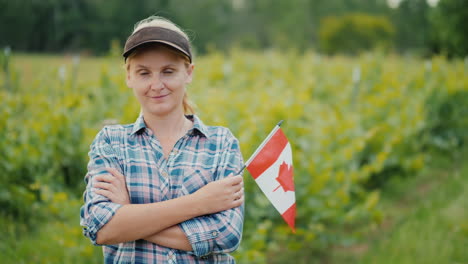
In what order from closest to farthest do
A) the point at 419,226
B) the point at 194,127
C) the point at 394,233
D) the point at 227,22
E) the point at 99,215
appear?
the point at 99,215 < the point at 194,127 < the point at 394,233 < the point at 419,226 < the point at 227,22

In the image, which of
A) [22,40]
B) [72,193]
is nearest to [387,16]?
[22,40]

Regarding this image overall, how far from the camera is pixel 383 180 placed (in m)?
5.76

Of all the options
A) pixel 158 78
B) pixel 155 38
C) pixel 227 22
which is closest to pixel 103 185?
pixel 158 78

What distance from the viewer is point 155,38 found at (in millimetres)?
1622

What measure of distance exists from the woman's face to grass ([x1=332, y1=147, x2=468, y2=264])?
2.76 m

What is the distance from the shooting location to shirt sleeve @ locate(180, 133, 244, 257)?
5.23 feet

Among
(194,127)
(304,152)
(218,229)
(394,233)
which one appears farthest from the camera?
(394,233)

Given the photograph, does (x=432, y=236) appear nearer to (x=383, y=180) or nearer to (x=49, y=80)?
(x=383, y=180)

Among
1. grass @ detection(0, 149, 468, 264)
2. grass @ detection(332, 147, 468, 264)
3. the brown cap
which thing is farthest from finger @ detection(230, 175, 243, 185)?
grass @ detection(332, 147, 468, 264)

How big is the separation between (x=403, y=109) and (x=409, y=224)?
5.96 ft

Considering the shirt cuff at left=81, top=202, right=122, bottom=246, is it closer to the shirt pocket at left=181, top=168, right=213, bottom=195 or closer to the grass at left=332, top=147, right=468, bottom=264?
the shirt pocket at left=181, top=168, right=213, bottom=195

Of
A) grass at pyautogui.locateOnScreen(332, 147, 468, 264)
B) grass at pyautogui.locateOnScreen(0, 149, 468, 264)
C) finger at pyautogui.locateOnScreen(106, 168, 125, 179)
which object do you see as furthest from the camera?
grass at pyautogui.locateOnScreen(332, 147, 468, 264)

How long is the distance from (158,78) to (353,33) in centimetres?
4407

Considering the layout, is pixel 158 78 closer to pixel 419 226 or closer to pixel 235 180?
pixel 235 180
